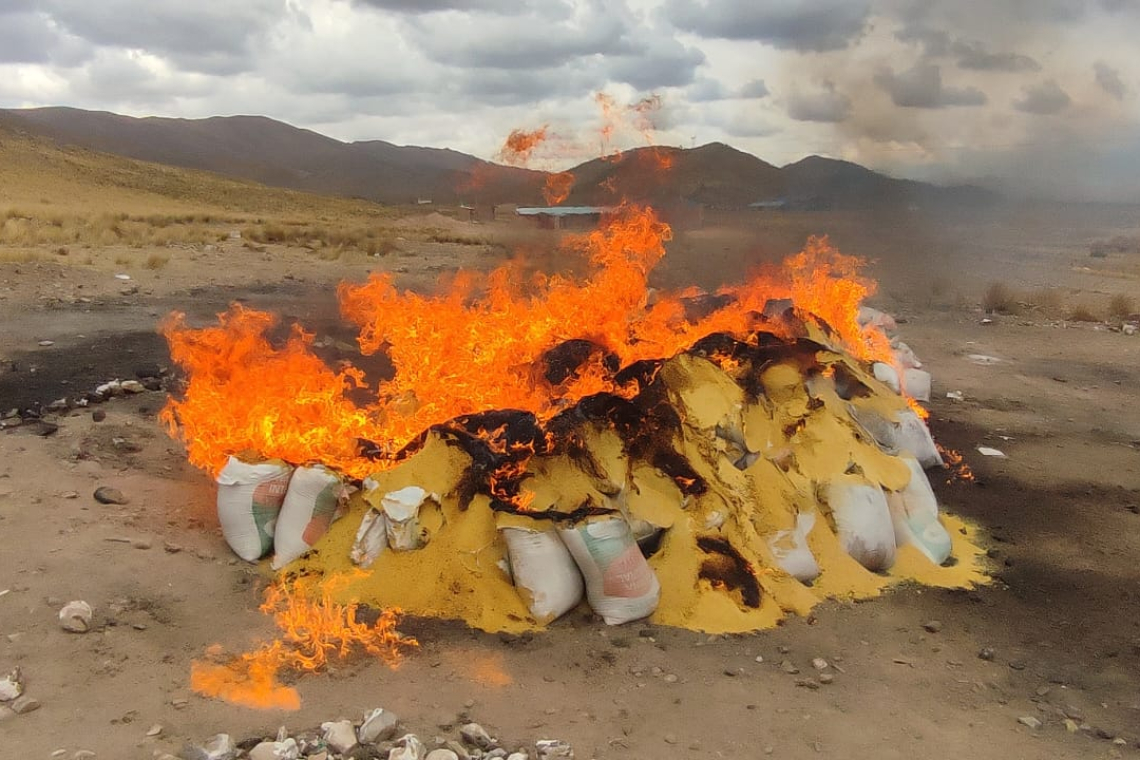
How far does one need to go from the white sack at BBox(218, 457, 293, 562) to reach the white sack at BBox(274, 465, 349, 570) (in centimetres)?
11

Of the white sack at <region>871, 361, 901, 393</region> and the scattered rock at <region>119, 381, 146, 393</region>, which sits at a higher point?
the white sack at <region>871, 361, 901, 393</region>

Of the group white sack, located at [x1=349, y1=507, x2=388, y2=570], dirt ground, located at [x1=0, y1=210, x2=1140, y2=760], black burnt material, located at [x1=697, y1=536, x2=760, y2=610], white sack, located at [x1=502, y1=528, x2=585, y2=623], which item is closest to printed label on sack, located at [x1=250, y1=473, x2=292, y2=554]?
dirt ground, located at [x1=0, y1=210, x2=1140, y2=760]

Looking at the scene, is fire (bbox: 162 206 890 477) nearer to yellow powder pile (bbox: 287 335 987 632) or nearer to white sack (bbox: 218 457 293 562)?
white sack (bbox: 218 457 293 562)

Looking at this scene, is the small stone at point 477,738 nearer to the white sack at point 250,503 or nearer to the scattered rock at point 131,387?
the white sack at point 250,503

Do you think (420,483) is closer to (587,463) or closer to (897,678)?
(587,463)

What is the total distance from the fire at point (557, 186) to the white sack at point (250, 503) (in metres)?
4.65

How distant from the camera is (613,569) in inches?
205

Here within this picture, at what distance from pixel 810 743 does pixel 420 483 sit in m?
2.87

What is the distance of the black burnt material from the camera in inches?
217

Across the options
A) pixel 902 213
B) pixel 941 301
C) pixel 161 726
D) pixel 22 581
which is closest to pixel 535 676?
pixel 161 726

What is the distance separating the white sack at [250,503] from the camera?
570 centimetres

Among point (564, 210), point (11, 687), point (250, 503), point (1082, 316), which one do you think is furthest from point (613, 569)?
point (1082, 316)

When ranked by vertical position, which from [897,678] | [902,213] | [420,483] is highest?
[902,213]

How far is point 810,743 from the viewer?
13.9 feet
